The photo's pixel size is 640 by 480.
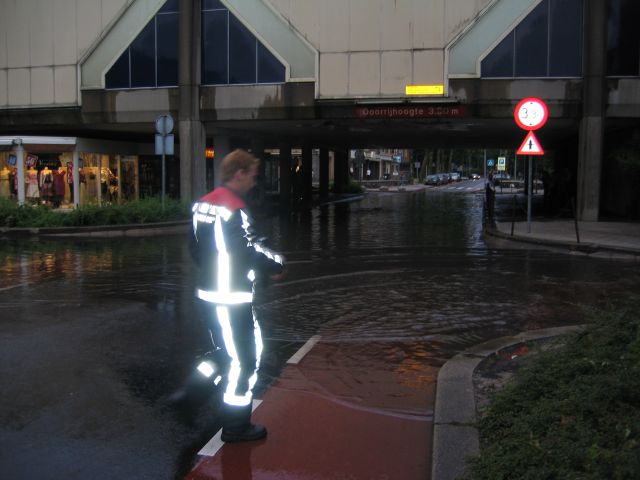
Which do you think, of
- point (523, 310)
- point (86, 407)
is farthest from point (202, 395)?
point (523, 310)

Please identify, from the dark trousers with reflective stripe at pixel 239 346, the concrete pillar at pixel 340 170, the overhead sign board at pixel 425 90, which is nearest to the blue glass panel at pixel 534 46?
the overhead sign board at pixel 425 90

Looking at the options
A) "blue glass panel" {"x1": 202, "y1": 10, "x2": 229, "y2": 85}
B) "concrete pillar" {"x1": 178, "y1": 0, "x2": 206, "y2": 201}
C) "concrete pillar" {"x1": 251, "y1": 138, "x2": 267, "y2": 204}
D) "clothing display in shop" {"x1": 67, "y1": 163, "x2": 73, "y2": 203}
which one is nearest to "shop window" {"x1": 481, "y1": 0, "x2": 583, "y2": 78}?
"blue glass panel" {"x1": 202, "y1": 10, "x2": 229, "y2": 85}

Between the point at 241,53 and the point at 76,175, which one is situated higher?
the point at 241,53

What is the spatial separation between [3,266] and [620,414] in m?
11.9

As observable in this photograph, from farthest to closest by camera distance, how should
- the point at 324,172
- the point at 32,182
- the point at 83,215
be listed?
the point at 324,172 → the point at 32,182 → the point at 83,215

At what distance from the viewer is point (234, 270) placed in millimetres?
4312

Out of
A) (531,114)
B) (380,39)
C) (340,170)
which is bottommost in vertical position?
(340,170)

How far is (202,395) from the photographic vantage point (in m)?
5.36

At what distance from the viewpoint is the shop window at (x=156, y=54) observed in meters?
24.2

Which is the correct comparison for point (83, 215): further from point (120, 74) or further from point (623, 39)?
point (623, 39)

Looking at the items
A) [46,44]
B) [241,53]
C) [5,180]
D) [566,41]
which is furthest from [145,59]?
[566,41]

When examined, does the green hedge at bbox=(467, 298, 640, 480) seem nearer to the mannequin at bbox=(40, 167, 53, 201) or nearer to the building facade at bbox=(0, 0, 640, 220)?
the building facade at bbox=(0, 0, 640, 220)

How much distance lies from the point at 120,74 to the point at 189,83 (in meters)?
3.06

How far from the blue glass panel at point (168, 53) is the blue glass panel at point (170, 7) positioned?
18 cm
